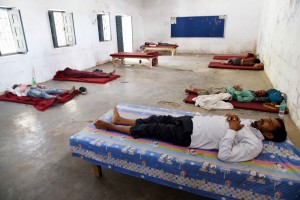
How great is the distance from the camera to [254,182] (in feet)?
4.99

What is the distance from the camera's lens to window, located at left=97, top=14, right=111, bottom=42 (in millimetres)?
7964

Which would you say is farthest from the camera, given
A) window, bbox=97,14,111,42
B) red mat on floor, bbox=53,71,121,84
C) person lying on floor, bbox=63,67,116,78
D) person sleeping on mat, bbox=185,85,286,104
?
window, bbox=97,14,111,42

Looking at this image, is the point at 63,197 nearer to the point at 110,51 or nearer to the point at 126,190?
the point at 126,190

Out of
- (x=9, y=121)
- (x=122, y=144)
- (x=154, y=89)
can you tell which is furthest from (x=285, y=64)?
(x=9, y=121)

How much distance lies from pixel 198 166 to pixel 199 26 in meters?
9.96

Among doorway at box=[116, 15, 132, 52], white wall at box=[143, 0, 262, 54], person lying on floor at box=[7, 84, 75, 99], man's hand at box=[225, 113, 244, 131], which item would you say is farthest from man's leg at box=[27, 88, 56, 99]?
white wall at box=[143, 0, 262, 54]

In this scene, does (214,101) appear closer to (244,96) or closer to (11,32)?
(244,96)

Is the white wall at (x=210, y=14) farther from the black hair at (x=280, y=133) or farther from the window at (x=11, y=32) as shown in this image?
the black hair at (x=280, y=133)

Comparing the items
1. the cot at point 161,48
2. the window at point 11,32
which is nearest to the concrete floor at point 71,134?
the window at point 11,32

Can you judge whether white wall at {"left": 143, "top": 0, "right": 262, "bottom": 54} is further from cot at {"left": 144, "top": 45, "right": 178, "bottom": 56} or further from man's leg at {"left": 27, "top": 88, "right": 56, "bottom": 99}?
man's leg at {"left": 27, "top": 88, "right": 56, "bottom": 99}

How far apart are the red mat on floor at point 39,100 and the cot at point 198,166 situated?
2.21m

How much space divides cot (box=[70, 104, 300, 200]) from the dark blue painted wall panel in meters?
9.33

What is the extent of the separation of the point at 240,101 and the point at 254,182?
254 cm

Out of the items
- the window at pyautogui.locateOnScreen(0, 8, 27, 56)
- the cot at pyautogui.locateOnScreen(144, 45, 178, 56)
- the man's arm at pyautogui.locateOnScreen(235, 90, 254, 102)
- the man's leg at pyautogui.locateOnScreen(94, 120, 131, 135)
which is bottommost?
the man's arm at pyautogui.locateOnScreen(235, 90, 254, 102)
